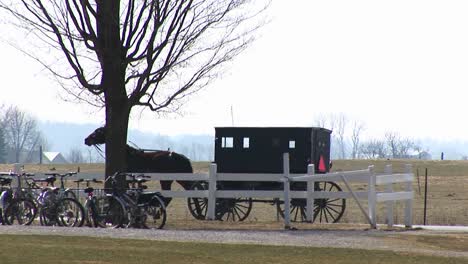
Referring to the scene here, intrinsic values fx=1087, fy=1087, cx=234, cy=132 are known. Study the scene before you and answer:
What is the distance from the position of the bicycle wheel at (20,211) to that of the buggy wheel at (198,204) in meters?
5.30

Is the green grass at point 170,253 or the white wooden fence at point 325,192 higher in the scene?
the white wooden fence at point 325,192

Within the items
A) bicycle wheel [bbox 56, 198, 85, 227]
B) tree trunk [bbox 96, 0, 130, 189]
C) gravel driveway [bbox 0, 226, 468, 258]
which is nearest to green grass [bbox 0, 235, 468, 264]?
gravel driveway [bbox 0, 226, 468, 258]

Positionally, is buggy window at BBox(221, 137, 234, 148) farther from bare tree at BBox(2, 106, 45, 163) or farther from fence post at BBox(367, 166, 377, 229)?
bare tree at BBox(2, 106, 45, 163)

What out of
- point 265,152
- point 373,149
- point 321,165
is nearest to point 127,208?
Result: point 265,152

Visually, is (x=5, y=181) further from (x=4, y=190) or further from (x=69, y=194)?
(x=69, y=194)

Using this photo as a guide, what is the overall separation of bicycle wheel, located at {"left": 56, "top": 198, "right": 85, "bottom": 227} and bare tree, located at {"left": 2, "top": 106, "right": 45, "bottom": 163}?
140 m

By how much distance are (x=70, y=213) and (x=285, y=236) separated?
16.3 feet

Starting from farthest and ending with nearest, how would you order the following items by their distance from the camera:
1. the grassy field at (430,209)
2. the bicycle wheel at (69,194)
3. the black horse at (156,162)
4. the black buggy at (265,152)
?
the black horse at (156,162) < the black buggy at (265,152) < the grassy field at (430,209) < the bicycle wheel at (69,194)

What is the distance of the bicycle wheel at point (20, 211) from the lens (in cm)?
2212

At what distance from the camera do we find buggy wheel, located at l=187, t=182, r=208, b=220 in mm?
26828

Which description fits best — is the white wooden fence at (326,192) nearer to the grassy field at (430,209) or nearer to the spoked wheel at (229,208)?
the grassy field at (430,209)

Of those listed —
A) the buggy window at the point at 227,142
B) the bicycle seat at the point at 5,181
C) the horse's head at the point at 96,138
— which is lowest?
the bicycle seat at the point at 5,181

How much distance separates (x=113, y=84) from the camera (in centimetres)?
2395

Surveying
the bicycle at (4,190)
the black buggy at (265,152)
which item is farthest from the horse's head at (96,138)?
the bicycle at (4,190)
